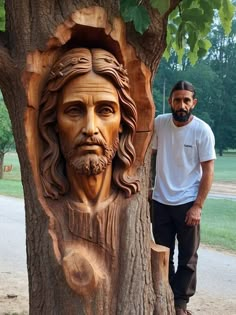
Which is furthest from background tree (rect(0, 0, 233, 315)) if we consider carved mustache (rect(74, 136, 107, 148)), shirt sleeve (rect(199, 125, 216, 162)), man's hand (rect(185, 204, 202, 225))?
shirt sleeve (rect(199, 125, 216, 162))

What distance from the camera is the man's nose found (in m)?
2.62

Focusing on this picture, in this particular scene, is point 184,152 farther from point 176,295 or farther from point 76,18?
point 76,18

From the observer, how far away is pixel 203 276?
19.9 feet

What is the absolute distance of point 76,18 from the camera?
2646 millimetres

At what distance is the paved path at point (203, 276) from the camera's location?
4.92 m

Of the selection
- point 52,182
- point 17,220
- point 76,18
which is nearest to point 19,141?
point 52,182

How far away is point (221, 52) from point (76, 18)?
45.4m

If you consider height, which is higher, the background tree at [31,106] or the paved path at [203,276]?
the background tree at [31,106]

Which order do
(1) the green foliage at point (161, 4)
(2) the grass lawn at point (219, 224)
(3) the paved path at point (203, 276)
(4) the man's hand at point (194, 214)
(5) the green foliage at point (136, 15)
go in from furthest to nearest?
1. (2) the grass lawn at point (219, 224)
2. (3) the paved path at point (203, 276)
3. (4) the man's hand at point (194, 214)
4. (5) the green foliage at point (136, 15)
5. (1) the green foliage at point (161, 4)

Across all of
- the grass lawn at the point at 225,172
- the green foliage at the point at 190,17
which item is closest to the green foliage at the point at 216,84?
the grass lawn at the point at 225,172

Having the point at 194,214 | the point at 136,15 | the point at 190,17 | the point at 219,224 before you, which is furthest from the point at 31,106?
the point at 219,224

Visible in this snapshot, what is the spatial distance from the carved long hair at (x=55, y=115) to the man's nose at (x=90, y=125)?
0.23 metres

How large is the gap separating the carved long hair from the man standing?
701mm

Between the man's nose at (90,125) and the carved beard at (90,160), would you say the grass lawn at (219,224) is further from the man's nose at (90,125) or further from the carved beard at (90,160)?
the man's nose at (90,125)
